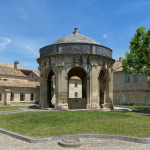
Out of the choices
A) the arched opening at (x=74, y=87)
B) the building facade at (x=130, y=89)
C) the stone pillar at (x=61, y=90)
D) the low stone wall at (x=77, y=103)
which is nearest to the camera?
the stone pillar at (x=61, y=90)

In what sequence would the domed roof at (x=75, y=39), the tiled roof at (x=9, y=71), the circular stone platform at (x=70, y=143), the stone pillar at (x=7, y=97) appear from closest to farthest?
the circular stone platform at (x=70, y=143), the domed roof at (x=75, y=39), the stone pillar at (x=7, y=97), the tiled roof at (x=9, y=71)

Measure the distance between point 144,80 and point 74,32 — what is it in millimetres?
16917

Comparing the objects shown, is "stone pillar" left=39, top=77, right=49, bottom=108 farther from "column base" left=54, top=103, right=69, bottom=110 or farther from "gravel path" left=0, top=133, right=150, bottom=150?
"gravel path" left=0, top=133, right=150, bottom=150

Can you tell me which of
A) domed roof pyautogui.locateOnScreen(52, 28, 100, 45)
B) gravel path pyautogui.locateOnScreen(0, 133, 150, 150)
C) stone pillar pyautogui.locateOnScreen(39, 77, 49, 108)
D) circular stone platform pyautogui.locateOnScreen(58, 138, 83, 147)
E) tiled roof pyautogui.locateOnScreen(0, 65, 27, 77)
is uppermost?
domed roof pyautogui.locateOnScreen(52, 28, 100, 45)

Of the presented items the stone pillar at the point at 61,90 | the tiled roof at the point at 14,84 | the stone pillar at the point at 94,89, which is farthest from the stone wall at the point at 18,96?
the stone pillar at the point at 94,89

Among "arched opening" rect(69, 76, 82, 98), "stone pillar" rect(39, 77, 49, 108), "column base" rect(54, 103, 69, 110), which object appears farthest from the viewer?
"arched opening" rect(69, 76, 82, 98)

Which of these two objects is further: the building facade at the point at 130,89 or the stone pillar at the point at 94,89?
the building facade at the point at 130,89

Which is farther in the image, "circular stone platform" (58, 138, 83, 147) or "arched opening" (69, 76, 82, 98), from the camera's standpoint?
"arched opening" (69, 76, 82, 98)

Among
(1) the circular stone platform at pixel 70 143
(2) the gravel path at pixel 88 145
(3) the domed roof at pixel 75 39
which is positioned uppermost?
(3) the domed roof at pixel 75 39

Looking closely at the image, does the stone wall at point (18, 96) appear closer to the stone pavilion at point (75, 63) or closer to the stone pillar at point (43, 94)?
the stone pillar at point (43, 94)

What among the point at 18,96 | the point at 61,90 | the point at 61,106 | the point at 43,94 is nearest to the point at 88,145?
the point at 61,106

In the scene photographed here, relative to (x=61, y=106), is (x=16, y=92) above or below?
above

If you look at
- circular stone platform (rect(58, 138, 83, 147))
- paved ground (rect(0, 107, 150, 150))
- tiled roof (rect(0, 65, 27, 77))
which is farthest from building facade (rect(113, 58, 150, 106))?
circular stone platform (rect(58, 138, 83, 147))

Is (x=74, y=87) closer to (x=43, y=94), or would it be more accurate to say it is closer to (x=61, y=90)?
(x=43, y=94)
